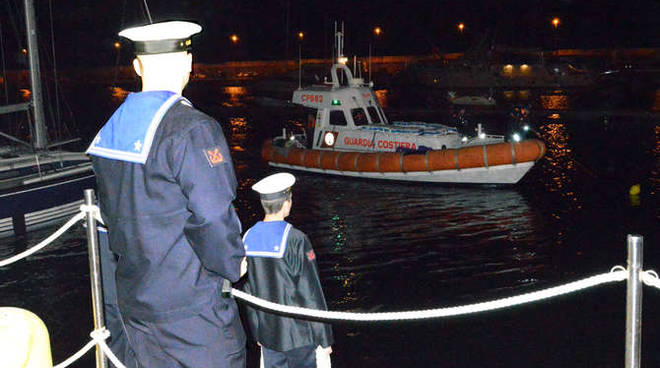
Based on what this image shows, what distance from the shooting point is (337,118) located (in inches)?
821

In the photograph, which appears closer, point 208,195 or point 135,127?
point 208,195

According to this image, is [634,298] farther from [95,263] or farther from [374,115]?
[374,115]

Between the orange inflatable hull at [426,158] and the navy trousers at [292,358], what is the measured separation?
14.0 metres

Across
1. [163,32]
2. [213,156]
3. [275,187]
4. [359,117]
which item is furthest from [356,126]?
[213,156]

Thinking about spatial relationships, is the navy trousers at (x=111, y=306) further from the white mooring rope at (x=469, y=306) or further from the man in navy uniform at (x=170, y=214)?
the white mooring rope at (x=469, y=306)

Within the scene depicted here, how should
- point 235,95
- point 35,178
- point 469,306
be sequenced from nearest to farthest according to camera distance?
point 469,306 < point 35,178 < point 235,95

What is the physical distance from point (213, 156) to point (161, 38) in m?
0.64

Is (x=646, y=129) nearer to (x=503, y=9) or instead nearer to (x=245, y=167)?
(x=245, y=167)

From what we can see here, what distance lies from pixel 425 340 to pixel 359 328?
0.95 meters

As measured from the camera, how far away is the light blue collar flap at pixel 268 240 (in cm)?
457

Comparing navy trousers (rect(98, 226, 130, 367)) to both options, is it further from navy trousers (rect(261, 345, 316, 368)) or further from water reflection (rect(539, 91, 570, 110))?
water reflection (rect(539, 91, 570, 110))

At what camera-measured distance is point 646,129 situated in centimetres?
3062

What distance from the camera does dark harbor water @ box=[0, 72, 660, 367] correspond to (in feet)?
27.8

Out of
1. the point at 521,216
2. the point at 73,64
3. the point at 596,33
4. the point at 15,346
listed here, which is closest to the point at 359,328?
the point at 15,346
